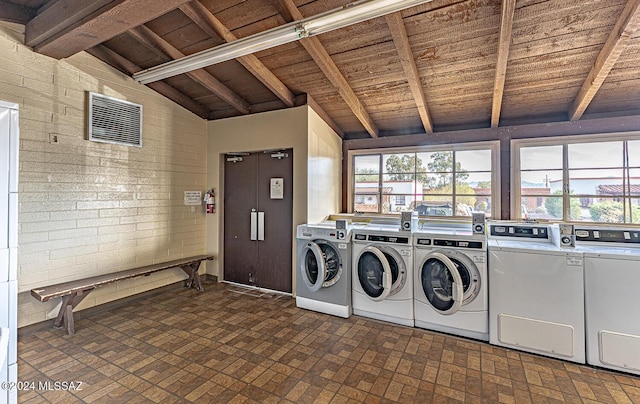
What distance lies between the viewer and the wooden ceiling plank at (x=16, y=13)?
2750mm

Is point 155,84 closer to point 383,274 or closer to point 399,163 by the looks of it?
point 399,163

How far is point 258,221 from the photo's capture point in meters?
4.41

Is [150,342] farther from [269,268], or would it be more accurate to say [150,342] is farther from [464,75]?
[464,75]

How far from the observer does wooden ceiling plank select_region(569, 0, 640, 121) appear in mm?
2279

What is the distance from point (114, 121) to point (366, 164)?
3.46 m

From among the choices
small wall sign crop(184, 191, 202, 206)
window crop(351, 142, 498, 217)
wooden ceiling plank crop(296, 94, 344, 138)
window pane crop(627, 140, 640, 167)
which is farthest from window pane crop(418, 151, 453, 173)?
small wall sign crop(184, 191, 202, 206)

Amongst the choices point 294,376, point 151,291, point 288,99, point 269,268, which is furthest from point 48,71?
point 294,376

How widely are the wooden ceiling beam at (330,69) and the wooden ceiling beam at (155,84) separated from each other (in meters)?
2.29

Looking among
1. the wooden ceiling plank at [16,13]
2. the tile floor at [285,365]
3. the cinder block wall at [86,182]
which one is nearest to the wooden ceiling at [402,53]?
the wooden ceiling plank at [16,13]

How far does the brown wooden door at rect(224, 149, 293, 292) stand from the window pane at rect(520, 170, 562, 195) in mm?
3065

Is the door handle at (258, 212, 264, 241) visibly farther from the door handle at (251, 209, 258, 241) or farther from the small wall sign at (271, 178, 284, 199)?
the small wall sign at (271, 178, 284, 199)

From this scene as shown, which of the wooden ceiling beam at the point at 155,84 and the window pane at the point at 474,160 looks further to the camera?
the window pane at the point at 474,160

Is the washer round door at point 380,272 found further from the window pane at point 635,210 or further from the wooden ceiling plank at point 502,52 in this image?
the window pane at point 635,210

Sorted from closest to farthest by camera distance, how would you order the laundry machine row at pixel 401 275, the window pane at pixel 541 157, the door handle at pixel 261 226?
the laundry machine row at pixel 401 275 → the window pane at pixel 541 157 → the door handle at pixel 261 226
